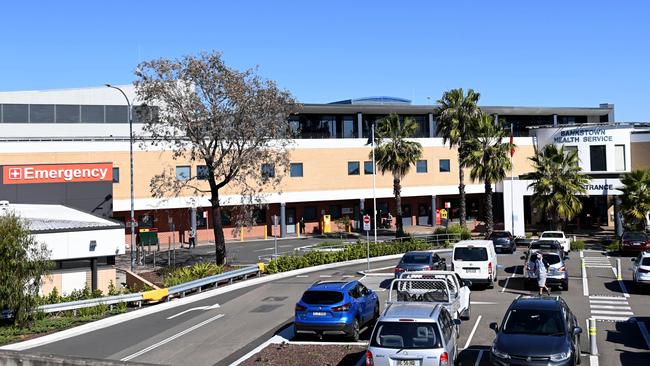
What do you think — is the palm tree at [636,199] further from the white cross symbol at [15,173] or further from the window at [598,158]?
the white cross symbol at [15,173]

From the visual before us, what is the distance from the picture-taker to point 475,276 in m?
26.5

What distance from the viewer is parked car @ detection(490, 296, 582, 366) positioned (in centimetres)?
1284

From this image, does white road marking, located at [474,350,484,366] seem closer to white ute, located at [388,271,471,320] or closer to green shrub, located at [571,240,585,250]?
white ute, located at [388,271,471,320]

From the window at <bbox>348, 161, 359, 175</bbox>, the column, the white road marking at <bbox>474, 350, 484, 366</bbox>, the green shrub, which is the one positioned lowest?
the white road marking at <bbox>474, 350, 484, 366</bbox>

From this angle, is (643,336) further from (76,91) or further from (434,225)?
(76,91)

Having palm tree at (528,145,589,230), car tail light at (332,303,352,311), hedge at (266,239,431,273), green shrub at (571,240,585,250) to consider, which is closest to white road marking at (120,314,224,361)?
car tail light at (332,303,352,311)

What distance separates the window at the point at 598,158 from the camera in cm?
5841

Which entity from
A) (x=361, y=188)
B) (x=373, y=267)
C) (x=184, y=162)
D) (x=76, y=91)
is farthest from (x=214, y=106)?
(x=76, y=91)

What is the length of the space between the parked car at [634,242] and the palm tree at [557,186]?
7.25m

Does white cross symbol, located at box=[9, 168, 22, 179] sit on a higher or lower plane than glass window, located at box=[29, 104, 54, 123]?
lower

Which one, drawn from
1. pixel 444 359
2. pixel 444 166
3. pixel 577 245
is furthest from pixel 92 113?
pixel 444 359

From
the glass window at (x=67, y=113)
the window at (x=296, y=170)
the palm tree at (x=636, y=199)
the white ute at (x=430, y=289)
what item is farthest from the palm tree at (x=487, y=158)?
the glass window at (x=67, y=113)

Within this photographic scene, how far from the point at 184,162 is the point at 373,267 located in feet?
77.9

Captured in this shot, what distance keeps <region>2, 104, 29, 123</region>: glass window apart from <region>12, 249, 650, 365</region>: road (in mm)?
42453
